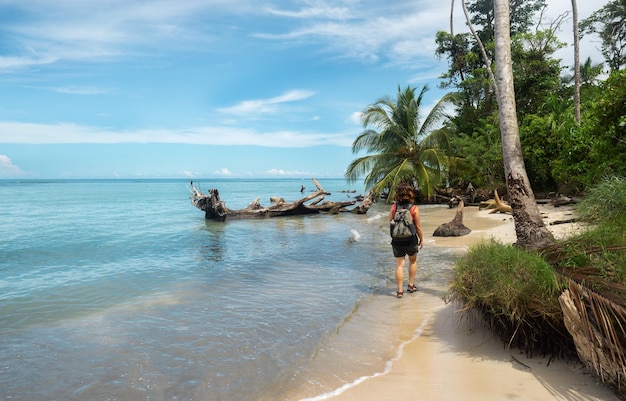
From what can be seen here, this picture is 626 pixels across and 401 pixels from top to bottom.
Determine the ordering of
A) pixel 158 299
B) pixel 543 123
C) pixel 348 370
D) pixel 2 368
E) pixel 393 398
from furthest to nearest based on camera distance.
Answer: pixel 543 123, pixel 158 299, pixel 2 368, pixel 348 370, pixel 393 398

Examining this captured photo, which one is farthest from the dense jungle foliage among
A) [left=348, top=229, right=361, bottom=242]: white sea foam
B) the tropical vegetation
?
[left=348, top=229, right=361, bottom=242]: white sea foam

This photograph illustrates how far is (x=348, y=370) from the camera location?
164 inches

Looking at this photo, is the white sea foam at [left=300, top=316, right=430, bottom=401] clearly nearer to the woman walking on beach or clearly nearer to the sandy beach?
the sandy beach

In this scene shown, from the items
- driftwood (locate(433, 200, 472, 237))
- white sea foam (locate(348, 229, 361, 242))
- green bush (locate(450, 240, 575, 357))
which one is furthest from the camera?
white sea foam (locate(348, 229, 361, 242))

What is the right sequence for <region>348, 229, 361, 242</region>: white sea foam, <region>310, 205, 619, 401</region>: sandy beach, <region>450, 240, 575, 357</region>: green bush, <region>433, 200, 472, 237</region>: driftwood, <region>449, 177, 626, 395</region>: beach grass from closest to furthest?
1. <region>449, 177, 626, 395</region>: beach grass
2. <region>310, 205, 619, 401</region>: sandy beach
3. <region>450, 240, 575, 357</region>: green bush
4. <region>433, 200, 472, 237</region>: driftwood
5. <region>348, 229, 361, 242</region>: white sea foam

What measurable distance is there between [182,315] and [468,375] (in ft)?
14.0

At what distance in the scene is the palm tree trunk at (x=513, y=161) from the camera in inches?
257

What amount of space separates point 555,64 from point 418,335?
85.7ft

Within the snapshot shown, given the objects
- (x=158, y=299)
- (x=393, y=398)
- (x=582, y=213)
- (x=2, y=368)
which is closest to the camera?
(x=393, y=398)

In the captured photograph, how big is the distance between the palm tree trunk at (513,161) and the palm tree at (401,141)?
16.2 meters

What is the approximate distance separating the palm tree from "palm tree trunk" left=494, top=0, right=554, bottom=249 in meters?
16.2

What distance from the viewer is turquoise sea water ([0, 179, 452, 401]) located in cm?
416

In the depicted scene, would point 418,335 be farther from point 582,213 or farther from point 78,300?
point 78,300

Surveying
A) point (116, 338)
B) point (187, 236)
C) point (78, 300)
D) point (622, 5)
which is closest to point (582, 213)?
point (116, 338)
